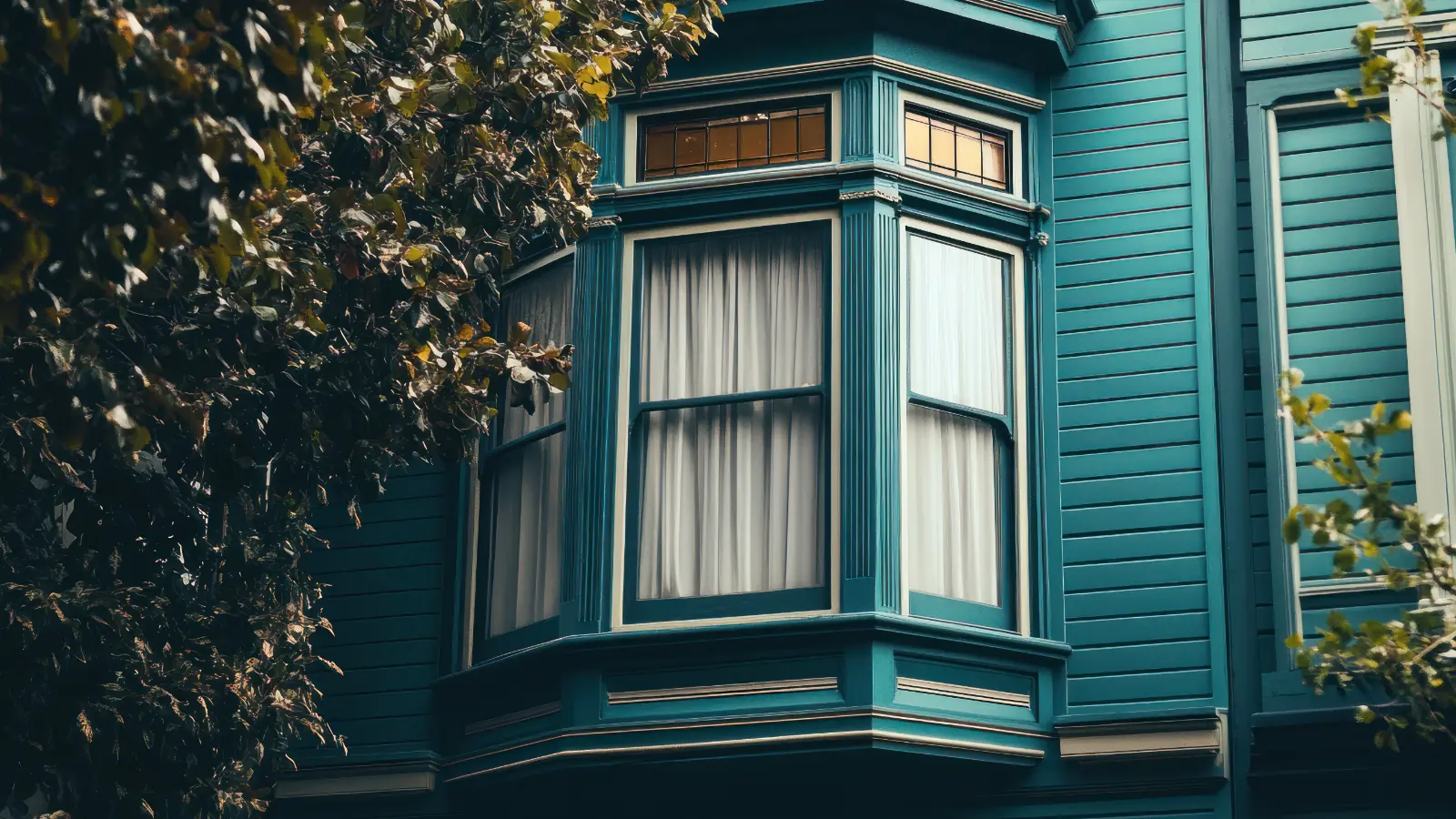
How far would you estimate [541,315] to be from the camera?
1343 centimetres

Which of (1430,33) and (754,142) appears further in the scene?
(754,142)

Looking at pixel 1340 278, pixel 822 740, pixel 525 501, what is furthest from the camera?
pixel 525 501

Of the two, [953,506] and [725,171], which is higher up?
[725,171]

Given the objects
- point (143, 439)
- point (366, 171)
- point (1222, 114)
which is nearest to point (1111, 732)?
point (1222, 114)

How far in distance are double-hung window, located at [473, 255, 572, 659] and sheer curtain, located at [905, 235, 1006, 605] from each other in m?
2.38

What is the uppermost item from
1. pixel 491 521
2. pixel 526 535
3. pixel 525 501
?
pixel 525 501

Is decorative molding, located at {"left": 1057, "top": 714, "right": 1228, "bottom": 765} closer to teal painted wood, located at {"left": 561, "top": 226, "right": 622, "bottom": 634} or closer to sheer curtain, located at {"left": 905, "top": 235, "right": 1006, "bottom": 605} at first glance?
sheer curtain, located at {"left": 905, "top": 235, "right": 1006, "bottom": 605}

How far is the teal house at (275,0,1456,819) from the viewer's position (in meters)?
11.5

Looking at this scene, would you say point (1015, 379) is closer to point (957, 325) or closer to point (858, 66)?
point (957, 325)

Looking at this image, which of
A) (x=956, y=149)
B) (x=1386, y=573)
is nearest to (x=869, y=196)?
(x=956, y=149)

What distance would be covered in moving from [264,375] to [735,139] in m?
4.11

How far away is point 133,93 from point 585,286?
5.92 metres

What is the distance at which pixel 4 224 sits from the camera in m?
6.98

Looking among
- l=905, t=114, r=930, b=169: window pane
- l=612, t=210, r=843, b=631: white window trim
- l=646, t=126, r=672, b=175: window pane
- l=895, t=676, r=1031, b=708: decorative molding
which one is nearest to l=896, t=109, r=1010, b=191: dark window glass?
l=905, t=114, r=930, b=169: window pane
